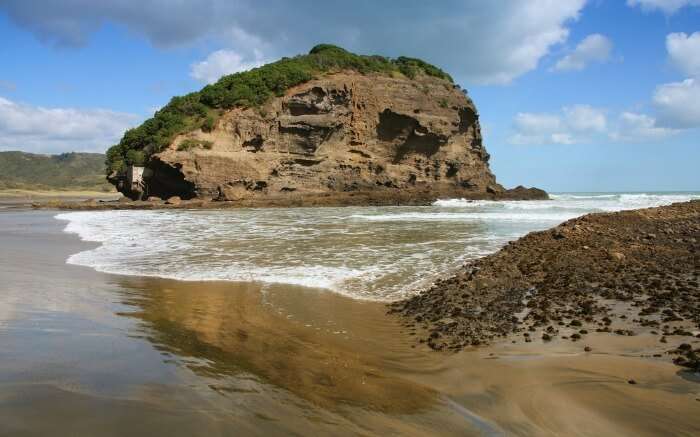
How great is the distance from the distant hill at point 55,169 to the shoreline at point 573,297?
371 ft

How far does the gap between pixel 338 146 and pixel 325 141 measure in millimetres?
1488

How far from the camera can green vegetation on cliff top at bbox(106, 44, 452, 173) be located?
40594mm

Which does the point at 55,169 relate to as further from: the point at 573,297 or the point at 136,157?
the point at 573,297

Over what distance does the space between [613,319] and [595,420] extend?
2508 mm

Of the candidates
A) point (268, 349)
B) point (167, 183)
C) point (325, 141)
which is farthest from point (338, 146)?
point (268, 349)

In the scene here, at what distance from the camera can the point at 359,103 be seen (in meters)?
46.1

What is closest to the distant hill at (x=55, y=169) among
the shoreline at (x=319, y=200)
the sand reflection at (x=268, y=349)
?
the shoreline at (x=319, y=200)

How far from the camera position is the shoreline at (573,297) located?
4922mm

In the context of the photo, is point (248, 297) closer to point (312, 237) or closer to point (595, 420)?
point (595, 420)

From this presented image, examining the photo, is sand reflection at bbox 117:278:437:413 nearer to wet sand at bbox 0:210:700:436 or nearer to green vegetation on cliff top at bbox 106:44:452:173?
wet sand at bbox 0:210:700:436

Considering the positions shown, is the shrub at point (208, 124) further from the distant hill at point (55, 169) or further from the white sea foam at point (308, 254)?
the distant hill at point (55, 169)

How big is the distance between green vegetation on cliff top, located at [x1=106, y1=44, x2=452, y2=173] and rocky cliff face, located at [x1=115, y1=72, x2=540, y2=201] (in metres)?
0.85

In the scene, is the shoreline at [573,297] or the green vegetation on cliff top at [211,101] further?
the green vegetation on cliff top at [211,101]

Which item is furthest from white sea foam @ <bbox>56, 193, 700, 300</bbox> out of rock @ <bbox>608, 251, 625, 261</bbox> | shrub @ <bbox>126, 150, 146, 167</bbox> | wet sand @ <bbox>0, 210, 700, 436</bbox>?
shrub @ <bbox>126, 150, 146, 167</bbox>
